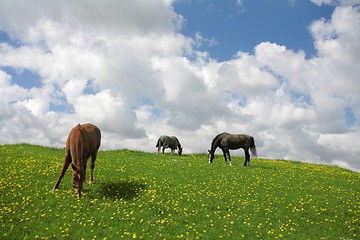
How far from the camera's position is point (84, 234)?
12.3 m

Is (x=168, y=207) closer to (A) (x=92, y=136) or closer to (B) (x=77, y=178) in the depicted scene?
(B) (x=77, y=178)

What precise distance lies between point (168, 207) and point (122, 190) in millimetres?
3677

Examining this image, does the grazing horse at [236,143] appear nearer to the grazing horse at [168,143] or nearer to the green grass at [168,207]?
the green grass at [168,207]

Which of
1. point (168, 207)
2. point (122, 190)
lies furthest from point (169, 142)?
point (168, 207)

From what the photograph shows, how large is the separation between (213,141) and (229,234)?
845 inches

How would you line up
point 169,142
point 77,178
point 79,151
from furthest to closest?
point 169,142
point 79,151
point 77,178

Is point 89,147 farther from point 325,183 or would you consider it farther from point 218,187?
point 325,183

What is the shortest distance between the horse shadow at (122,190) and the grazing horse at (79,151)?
153 cm

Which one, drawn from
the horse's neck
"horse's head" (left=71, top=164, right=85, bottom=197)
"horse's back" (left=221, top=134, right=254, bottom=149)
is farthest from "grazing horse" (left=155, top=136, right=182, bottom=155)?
"horse's head" (left=71, top=164, right=85, bottom=197)

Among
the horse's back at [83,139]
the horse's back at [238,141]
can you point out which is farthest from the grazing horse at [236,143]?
the horse's back at [83,139]

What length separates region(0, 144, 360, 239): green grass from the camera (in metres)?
13.0

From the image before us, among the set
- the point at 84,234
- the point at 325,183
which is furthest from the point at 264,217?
the point at 325,183

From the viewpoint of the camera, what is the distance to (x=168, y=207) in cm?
1552

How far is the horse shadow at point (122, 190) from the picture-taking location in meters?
16.9
